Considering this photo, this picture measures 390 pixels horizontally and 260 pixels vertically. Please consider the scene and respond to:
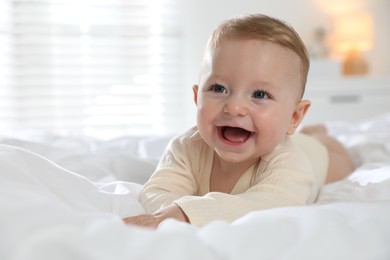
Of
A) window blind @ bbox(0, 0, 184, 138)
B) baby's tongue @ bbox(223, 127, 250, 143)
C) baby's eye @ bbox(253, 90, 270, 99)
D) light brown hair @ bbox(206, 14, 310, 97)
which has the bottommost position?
window blind @ bbox(0, 0, 184, 138)

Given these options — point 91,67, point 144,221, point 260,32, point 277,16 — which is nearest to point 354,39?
point 277,16

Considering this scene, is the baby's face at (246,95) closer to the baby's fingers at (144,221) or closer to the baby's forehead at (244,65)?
the baby's forehead at (244,65)

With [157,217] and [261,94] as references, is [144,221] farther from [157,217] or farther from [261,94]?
[261,94]

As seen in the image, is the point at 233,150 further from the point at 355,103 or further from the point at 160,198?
the point at 355,103

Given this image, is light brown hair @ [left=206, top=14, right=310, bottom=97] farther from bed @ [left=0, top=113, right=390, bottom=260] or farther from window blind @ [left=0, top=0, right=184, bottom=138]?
window blind @ [left=0, top=0, right=184, bottom=138]

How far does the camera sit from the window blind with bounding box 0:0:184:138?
4.07m

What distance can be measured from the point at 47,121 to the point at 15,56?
0.50 m

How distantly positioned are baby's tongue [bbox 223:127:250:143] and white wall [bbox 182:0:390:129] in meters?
3.22

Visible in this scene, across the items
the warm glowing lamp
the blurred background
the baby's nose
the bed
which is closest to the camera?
the bed

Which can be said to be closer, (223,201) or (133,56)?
(223,201)

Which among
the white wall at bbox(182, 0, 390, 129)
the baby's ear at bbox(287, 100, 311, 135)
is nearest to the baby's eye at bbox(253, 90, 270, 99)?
the baby's ear at bbox(287, 100, 311, 135)

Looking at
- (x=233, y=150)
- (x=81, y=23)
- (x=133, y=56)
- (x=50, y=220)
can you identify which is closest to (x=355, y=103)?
(x=133, y=56)

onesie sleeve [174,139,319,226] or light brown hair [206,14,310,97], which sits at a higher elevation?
light brown hair [206,14,310,97]

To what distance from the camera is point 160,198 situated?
1.08 m
